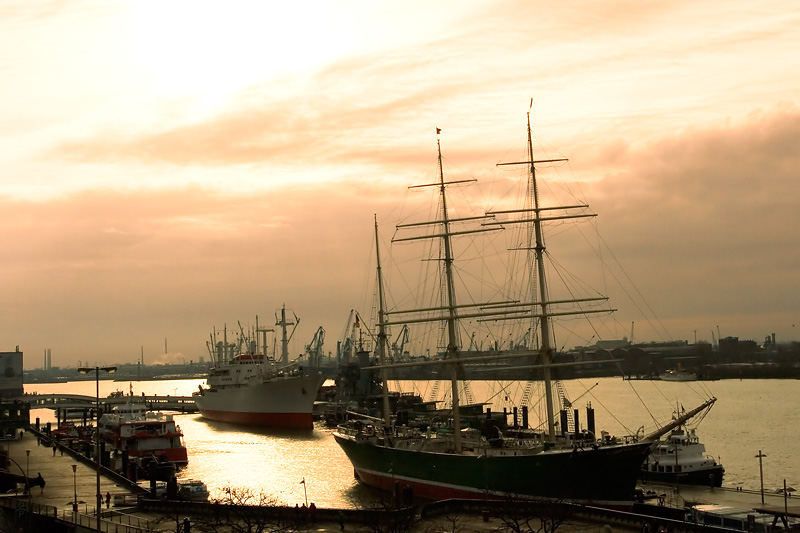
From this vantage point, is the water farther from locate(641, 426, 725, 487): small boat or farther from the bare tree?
the bare tree

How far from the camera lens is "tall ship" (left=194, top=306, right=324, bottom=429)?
4454 inches

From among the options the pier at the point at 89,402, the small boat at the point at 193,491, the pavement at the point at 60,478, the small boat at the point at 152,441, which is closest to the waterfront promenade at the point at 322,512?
the pavement at the point at 60,478

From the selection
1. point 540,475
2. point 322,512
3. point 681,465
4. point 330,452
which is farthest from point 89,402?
point 322,512

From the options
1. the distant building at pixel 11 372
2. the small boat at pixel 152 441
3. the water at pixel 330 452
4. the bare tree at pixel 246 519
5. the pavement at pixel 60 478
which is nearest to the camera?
the bare tree at pixel 246 519

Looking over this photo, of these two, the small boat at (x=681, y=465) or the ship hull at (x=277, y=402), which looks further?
the ship hull at (x=277, y=402)

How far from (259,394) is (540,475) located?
7070 cm

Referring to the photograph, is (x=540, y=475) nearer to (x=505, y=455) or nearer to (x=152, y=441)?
(x=505, y=455)

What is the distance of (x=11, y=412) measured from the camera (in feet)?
337

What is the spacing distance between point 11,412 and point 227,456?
32.0 metres

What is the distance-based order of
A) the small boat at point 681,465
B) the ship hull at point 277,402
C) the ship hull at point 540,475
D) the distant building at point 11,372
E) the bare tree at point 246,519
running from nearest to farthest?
the bare tree at point 246,519 → the ship hull at point 540,475 → the small boat at point 681,465 → the ship hull at point 277,402 → the distant building at point 11,372

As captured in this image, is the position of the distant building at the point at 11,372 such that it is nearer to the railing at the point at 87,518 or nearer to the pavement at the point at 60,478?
the pavement at the point at 60,478

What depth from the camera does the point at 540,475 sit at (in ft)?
167

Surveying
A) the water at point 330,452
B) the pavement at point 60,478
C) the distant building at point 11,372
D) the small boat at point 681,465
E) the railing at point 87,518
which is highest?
the distant building at point 11,372

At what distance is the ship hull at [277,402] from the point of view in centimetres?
11275
